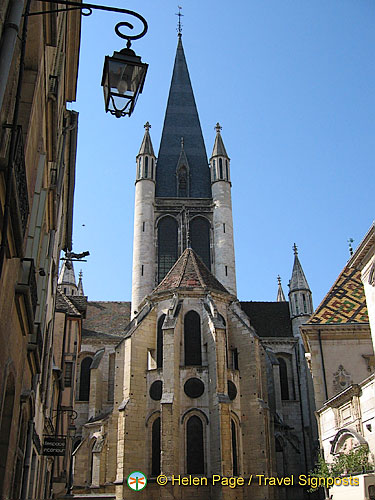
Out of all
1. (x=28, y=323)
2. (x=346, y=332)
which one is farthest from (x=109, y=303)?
(x=28, y=323)

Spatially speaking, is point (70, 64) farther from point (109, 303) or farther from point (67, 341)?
point (109, 303)

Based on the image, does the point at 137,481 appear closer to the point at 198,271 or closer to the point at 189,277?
the point at 189,277

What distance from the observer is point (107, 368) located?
111 feet

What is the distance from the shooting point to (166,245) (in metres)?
39.0

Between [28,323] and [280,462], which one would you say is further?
[280,462]

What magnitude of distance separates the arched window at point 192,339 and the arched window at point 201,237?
12.3 meters

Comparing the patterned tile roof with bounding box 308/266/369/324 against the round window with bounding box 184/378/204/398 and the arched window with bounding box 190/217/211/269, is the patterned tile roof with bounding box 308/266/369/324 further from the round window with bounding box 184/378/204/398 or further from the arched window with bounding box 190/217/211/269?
the arched window with bounding box 190/217/211/269

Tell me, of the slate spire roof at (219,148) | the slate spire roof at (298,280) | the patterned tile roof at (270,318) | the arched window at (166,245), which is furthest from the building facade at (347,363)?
the slate spire roof at (219,148)

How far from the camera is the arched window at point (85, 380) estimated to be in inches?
1328

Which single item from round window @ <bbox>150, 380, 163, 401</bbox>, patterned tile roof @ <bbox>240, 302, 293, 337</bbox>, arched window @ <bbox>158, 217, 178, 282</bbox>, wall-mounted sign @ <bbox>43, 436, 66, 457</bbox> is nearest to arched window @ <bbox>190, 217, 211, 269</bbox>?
arched window @ <bbox>158, 217, 178, 282</bbox>

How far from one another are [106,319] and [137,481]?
16631 mm

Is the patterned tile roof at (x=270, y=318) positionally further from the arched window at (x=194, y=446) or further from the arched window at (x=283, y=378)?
the arched window at (x=194, y=446)

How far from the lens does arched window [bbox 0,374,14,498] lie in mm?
4977

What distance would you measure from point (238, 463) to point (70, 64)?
18508 millimetres
